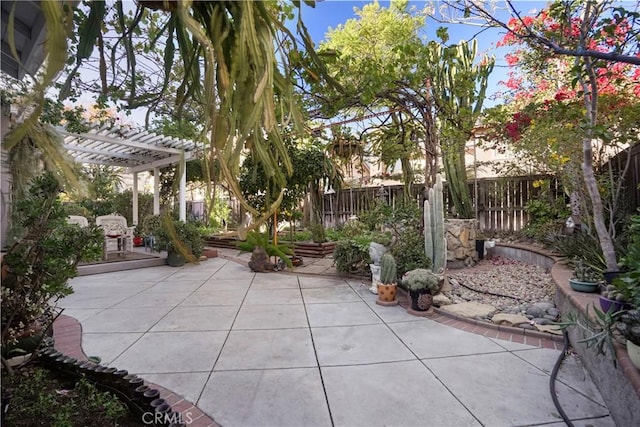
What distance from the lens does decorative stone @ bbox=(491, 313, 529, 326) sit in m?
3.19

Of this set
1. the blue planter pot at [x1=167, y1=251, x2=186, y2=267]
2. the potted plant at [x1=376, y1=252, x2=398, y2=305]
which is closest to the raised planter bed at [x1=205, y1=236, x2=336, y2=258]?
the blue planter pot at [x1=167, y1=251, x2=186, y2=267]

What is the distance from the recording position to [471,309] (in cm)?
364

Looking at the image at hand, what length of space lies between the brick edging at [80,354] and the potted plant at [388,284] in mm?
2561

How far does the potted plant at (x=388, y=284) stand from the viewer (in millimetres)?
4094

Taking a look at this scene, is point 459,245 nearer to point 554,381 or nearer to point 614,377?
point 554,381

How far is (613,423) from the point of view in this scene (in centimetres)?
183

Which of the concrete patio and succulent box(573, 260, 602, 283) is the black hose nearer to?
the concrete patio

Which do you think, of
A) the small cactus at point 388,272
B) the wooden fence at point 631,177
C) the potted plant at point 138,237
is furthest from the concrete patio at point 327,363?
the potted plant at point 138,237

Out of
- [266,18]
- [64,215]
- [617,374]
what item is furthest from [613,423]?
[64,215]

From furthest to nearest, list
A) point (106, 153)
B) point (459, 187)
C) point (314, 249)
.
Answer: point (314, 249)
point (106, 153)
point (459, 187)

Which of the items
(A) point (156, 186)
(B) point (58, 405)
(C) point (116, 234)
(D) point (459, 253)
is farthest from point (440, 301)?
(A) point (156, 186)

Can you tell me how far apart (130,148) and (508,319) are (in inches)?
329

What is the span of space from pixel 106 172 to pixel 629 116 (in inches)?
515

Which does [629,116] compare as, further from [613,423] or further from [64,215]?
[64,215]
